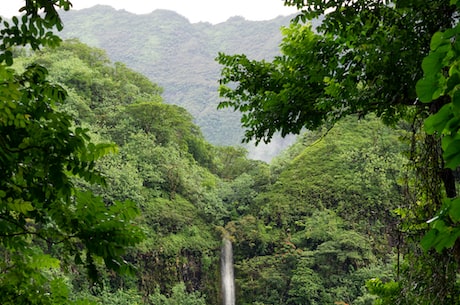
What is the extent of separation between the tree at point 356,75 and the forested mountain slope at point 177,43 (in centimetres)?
7683

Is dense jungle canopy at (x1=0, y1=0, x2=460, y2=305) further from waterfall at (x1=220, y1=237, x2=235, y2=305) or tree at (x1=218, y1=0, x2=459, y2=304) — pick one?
waterfall at (x1=220, y1=237, x2=235, y2=305)

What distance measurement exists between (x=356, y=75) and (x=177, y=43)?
393 ft

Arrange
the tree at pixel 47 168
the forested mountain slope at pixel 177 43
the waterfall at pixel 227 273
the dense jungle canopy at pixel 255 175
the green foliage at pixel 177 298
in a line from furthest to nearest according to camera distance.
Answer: the forested mountain slope at pixel 177 43 < the waterfall at pixel 227 273 < the green foliage at pixel 177 298 < the dense jungle canopy at pixel 255 175 < the tree at pixel 47 168

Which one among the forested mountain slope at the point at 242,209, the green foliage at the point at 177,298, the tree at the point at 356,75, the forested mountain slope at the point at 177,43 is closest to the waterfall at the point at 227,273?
the forested mountain slope at the point at 242,209

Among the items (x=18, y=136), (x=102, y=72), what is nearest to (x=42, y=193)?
(x=18, y=136)

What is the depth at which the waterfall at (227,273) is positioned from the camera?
20.7m

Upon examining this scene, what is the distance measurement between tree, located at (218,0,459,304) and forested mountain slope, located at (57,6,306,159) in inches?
3025

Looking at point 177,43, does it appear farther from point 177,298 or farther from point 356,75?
point 356,75

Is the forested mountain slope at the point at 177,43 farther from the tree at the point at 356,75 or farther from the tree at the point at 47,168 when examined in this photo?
the tree at the point at 47,168

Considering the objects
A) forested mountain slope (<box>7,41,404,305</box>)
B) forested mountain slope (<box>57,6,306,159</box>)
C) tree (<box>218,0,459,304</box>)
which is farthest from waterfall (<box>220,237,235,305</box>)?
forested mountain slope (<box>57,6,306,159</box>)

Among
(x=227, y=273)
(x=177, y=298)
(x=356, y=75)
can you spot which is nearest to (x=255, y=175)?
(x=227, y=273)

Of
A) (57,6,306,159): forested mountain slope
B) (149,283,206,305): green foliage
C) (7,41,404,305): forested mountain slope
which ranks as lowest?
(149,283,206,305): green foliage

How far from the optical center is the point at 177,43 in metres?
120

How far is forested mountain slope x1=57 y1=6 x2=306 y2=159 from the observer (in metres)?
95.1
